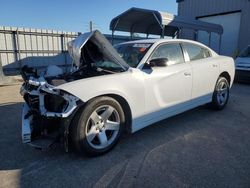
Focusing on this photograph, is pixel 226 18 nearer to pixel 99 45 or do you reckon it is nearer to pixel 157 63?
pixel 157 63

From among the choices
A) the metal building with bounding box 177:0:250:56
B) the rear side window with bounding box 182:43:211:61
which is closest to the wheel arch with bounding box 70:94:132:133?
the rear side window with bounding box 182:43:211:61

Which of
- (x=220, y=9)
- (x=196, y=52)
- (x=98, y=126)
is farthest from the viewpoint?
(x=220, y=9)

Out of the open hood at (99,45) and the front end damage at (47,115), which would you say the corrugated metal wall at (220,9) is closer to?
the open hood at (99,45)

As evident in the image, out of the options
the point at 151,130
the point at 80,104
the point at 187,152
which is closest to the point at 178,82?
the point at 151,130

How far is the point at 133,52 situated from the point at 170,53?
676 millimetres

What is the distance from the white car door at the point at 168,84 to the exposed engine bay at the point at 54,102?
1.95ft

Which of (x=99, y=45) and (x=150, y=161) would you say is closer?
(x=150, y=161)

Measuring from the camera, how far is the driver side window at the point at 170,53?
3.73 metres

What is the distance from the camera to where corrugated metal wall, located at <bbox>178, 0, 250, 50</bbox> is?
1317 centimetres

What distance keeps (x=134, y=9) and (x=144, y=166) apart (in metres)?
9.53

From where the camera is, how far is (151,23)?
45.6 feet

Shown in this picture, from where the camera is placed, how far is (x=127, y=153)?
122 inches

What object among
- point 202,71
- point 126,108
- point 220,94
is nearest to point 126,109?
point 126,108

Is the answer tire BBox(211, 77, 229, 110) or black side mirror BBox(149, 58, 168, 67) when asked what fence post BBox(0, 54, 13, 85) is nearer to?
black side mirror BBox(149, 58, 168, 67)
